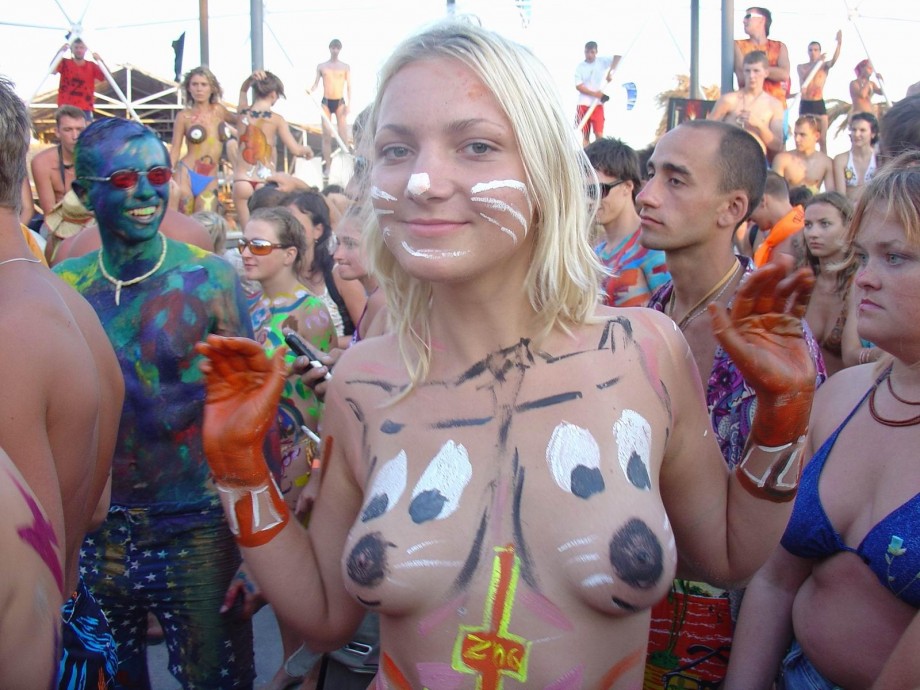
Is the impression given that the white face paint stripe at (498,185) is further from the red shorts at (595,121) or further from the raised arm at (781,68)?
the red shorts at (595,121)

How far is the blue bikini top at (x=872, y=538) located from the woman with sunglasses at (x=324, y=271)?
344 centimetres

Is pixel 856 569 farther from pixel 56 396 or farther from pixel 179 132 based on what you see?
pixel 179 132

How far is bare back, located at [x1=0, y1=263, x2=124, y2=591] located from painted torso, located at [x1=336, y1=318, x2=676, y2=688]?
69cm

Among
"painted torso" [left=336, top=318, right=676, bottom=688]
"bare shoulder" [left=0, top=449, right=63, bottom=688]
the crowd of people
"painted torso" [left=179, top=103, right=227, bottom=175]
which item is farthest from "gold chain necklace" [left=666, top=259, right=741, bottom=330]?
"painted torso" [left=179, top=103, right=227, bottom=175]

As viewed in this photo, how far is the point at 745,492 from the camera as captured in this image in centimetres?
181

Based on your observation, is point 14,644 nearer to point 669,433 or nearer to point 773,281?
point 669,433

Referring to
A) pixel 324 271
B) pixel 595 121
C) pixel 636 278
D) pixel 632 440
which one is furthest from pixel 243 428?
pixel 595 121

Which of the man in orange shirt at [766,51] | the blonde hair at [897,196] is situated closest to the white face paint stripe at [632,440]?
the blonde hair at [897,196]

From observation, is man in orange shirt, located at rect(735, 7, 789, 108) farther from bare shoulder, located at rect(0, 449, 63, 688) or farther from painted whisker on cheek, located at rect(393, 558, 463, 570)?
bare shoulder, located at rect(0, 449, 63, 688)

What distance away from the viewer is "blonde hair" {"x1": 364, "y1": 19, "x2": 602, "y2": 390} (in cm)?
176

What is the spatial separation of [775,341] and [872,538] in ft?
1.94

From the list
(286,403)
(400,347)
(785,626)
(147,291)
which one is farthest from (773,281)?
(286,403)

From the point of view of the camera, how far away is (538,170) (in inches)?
69.4

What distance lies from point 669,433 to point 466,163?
27.7 inches
